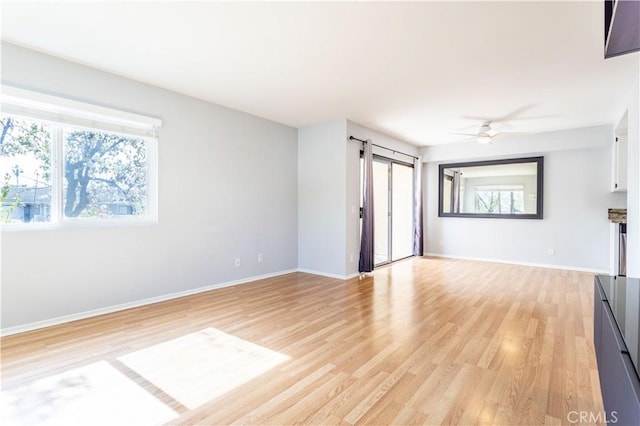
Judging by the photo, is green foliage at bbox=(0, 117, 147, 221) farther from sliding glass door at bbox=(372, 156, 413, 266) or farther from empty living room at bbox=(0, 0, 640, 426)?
sliding glass door at bbox=(372, 156, 413, 266)

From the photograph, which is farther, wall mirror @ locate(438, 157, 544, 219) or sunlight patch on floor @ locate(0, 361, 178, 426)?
wall mirror @ locate(438, 157, 544, 219)

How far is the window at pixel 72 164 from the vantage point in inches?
113

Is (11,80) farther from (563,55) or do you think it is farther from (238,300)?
(563,55)

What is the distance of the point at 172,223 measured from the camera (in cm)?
393

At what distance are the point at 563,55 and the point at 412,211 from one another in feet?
15.8

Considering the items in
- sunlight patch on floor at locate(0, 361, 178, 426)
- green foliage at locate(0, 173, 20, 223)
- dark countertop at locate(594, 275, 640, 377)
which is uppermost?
green foliage at locate(0, 173, 20, 223)

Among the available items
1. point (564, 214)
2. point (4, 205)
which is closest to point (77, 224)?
point (4, 205)

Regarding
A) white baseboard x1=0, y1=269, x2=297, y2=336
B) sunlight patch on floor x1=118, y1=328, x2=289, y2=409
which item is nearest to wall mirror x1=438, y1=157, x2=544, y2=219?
white baseboard x1=0, y1=269, x2=297, y2=336

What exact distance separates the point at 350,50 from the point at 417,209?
16.8 feet

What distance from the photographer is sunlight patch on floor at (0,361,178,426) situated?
1.69 m

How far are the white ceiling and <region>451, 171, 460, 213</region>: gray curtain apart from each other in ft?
9.39

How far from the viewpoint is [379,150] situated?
604 centimetres

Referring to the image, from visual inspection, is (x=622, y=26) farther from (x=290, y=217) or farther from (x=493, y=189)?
(x=493, y=189)

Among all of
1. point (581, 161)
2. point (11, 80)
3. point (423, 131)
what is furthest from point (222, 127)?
point (581, 161)
